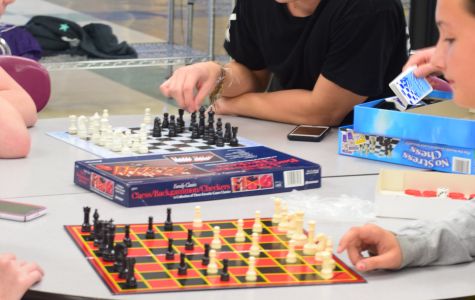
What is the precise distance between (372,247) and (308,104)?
121 centimetres

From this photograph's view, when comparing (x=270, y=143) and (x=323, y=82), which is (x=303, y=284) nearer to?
(x=270, y=143)

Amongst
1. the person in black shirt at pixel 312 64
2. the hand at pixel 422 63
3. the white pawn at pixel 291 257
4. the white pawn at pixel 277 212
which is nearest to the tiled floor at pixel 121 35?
the person in black shirt at pixel 312 64

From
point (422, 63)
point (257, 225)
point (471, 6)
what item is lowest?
point (257, 225)

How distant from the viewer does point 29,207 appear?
6.55 ft

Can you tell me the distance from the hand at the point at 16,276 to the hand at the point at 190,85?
1.23m

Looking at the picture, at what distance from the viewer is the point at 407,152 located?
2.45 metres

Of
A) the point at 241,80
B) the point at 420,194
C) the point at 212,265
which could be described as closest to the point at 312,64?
the point at 241,80

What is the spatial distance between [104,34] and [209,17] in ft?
2.49

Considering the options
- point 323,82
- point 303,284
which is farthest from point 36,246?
point 323,82

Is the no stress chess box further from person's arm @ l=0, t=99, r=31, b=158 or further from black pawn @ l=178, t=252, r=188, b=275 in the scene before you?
black pawn @ l=178, t=252, r=188, b=275

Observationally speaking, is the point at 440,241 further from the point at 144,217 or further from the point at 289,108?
the point at 289,108

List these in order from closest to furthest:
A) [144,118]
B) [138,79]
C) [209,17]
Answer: [144,118]
[209,17]
[138,79]

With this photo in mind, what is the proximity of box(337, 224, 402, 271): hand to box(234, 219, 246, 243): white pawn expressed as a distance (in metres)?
0.21

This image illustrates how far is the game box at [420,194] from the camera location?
1977 mm
